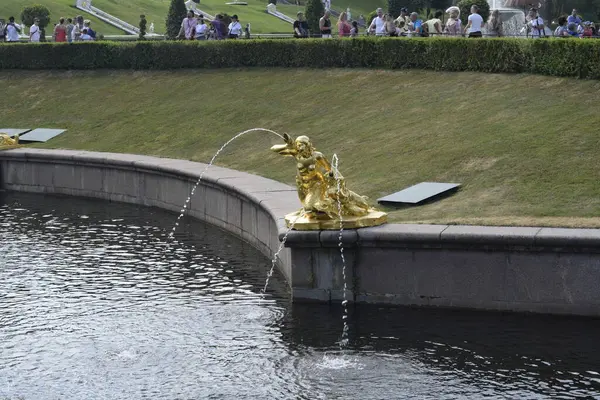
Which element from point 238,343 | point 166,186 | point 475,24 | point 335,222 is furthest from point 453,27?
point 238,343

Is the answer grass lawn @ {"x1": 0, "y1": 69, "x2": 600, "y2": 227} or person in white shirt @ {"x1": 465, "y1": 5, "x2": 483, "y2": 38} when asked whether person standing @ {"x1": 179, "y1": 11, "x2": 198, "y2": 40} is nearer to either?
grass lawn @ {"x1": 0, "y1": 69, "x2": 600, "y2": 227}

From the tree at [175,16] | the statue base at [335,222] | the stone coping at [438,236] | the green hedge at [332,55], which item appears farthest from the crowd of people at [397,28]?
the statue base at [335,222]

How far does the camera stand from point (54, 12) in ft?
188

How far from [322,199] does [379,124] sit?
292 inches

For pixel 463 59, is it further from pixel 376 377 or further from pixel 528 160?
pixel 376 377

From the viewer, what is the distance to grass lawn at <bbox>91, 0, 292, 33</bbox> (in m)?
63.8

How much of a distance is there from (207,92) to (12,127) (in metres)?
4.57

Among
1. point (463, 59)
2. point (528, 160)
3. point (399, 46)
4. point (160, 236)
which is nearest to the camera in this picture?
point (528, 160)

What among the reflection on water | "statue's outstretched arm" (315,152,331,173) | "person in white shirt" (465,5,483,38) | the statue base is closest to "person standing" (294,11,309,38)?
"person in white shirt" (465,5,483,38)

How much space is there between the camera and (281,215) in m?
13.8

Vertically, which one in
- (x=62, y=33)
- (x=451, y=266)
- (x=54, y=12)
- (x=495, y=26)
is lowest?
(x=451, y=266)

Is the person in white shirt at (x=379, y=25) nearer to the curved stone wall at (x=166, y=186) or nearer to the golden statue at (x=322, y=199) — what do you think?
the curved stone wall at (x=166, y=186)

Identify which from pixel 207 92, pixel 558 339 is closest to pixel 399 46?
pixel 207 92

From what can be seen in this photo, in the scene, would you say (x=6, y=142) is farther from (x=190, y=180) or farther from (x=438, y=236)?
(x=438, y=236)
